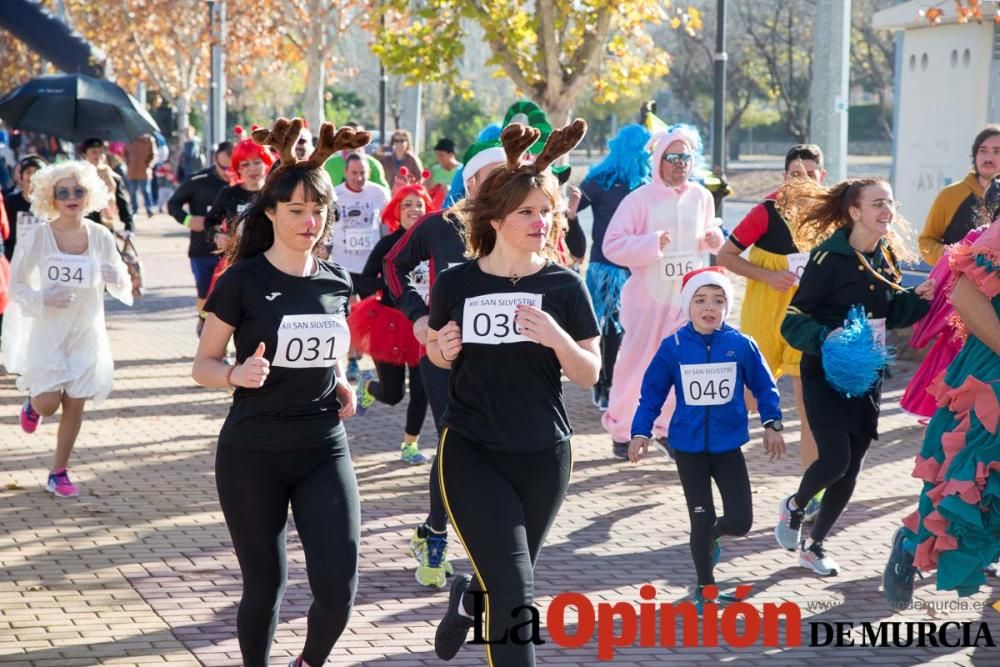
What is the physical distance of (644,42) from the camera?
17438 millimetres

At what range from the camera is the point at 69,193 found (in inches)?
344

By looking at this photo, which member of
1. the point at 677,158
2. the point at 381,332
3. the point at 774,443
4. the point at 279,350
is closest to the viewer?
the point at 279,350

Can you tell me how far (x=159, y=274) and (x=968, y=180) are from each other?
16571 millimetres

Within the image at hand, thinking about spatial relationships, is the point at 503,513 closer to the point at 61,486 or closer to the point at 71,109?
the point at 61,486

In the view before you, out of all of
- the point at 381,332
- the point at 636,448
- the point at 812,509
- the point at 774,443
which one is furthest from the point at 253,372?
the point at 381,332

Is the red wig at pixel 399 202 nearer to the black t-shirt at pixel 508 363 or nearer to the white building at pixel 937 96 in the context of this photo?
the black t-shirt at pixel 508 363

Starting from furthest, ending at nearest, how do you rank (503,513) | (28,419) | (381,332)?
(28,419) < (381,332) < (503,513)

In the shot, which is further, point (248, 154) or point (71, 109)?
point (71, 109)

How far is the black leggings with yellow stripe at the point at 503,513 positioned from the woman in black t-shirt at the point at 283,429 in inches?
15.4

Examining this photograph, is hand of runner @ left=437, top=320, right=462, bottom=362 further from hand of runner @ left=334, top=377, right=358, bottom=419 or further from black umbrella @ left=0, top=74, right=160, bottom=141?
black umbrella @ left=0, top=74, right=160, bottom=141

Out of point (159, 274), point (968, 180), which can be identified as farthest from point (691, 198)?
point (159, 274)

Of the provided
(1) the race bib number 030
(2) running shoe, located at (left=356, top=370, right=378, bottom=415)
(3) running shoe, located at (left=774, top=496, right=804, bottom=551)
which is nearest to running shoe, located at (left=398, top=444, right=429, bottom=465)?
(2) running shoe, located at (left=356, top=370, right=378, bottom=415)

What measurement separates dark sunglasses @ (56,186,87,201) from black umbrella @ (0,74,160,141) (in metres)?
11.4

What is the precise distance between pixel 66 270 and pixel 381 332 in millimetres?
1882
